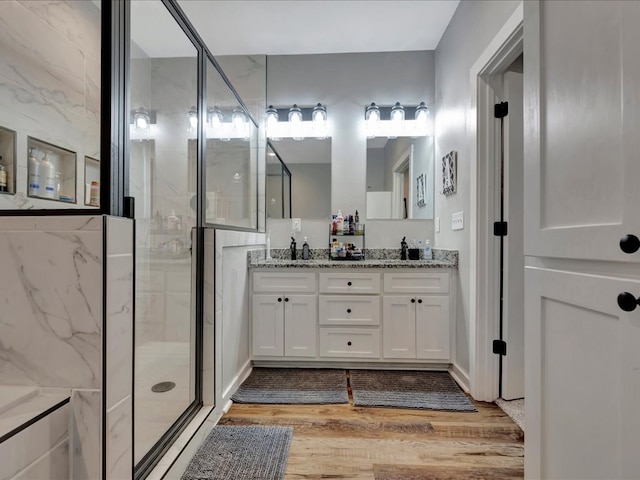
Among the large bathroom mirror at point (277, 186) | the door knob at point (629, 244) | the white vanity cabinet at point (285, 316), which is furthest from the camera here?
the large bathroom mirror at point (277, 186)

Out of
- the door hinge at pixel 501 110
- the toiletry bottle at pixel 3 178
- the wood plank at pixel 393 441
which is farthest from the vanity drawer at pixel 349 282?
the toiletry bottle at pixel 3 178

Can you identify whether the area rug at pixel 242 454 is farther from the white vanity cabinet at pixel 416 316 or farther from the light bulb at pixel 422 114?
the light bulb at pixel 422 114

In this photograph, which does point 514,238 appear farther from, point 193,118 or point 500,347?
point 193,118

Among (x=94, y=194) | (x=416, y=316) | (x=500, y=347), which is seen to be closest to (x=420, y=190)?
(x=416, y=316)

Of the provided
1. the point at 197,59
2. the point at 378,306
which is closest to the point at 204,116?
the point at 197,59

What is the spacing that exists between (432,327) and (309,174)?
169 centimetres

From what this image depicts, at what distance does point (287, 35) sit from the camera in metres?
2.66

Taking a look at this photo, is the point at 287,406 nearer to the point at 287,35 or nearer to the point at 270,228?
the point at 270,228

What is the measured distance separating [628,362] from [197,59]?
216 centimetres

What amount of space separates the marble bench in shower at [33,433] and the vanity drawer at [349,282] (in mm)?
1696

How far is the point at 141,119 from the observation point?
1.57 meters

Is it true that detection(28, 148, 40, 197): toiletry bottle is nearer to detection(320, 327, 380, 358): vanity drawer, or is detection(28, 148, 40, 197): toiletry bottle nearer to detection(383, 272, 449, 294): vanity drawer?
detection(320, 327, 380, 358): vanity drawer

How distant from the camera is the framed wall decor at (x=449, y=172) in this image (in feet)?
7.47

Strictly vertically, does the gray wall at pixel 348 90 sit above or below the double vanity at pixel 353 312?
above
